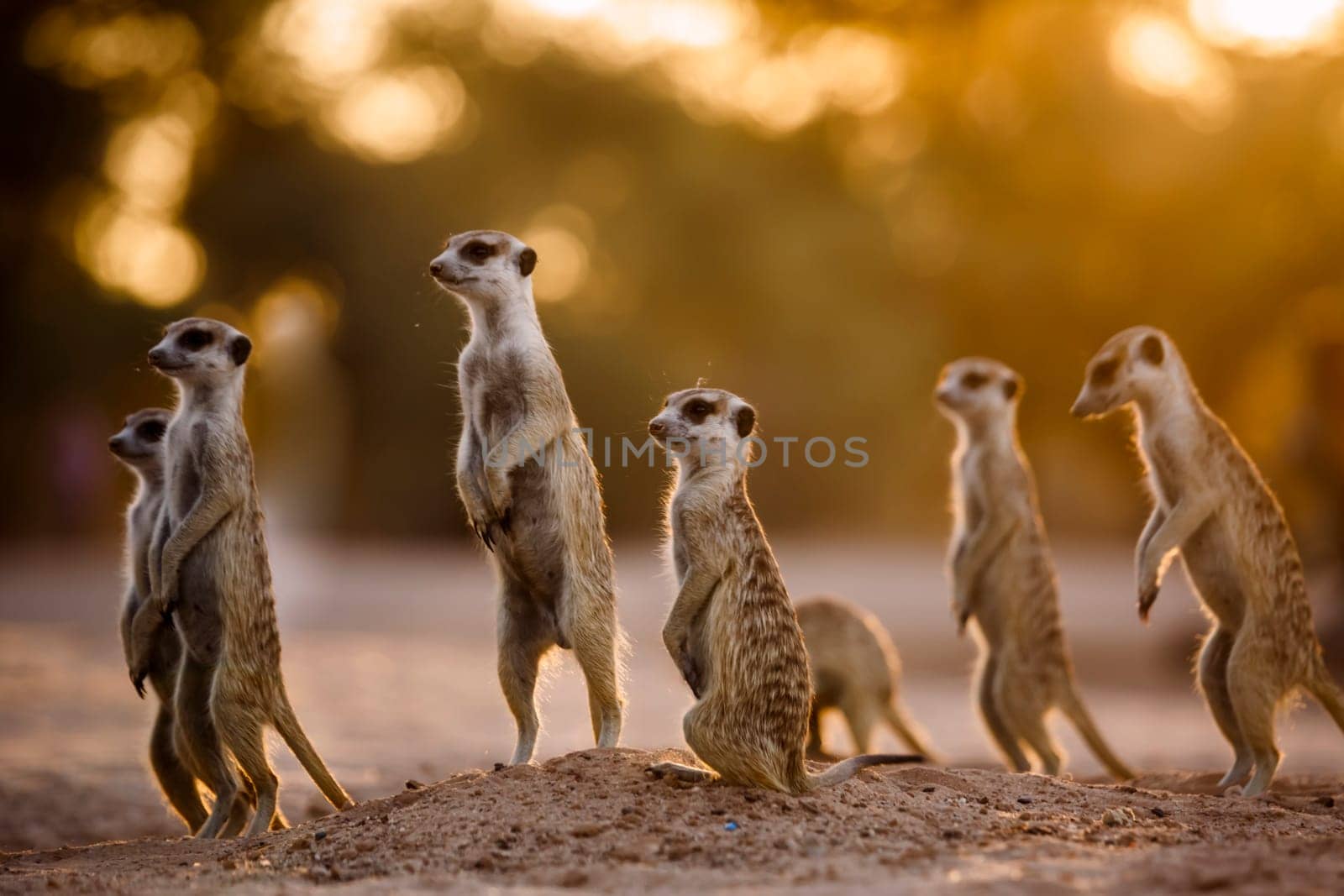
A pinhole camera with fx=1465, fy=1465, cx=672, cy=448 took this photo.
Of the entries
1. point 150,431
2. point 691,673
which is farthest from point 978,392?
point 150,431

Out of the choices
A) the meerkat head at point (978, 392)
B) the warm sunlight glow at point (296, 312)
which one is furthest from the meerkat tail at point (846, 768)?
the warm sunlight glow at point (296, 312)

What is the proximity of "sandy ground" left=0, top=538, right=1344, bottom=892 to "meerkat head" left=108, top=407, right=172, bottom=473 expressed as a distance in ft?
4.61

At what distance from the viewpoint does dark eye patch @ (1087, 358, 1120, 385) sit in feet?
19.4

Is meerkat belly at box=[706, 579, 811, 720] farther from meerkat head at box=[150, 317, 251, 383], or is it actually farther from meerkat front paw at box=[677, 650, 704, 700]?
meerkat head at box=[150, 317, 251, 383]

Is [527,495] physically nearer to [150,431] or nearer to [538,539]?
[538,539]

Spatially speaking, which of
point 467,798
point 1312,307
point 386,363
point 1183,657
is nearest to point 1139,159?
point 1312,307

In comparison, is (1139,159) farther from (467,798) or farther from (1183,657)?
(467,798)

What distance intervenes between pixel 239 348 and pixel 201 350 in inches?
5.3

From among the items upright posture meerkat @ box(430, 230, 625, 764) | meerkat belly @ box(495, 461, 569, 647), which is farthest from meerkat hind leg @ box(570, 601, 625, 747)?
meerkat belly @ box(495, 461, 569, 647)

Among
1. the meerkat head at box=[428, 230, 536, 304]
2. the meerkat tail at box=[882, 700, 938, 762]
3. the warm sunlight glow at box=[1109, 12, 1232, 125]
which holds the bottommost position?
the meerkat tail at box=[882, 700, 938, 762]

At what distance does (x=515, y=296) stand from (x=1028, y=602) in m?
2.99

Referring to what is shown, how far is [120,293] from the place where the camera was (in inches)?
843

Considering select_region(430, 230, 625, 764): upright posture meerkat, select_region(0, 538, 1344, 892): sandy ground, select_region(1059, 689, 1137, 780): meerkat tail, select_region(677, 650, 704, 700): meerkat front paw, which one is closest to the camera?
select_region(0, 538, 1344, 892): sandy ground

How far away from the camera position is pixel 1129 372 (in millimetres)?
5871
